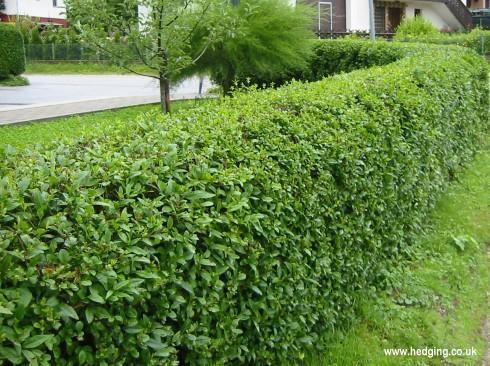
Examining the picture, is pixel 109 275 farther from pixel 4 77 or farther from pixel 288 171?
pixel 4 77

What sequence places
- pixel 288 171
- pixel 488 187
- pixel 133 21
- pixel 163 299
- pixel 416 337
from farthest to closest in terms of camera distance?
1. pixel 133 21
2. pixel 488 187
3. pixel 416 337
4. pixel 288 171
5. pixel 163 299

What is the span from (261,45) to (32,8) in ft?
118

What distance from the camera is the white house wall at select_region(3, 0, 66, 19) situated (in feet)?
148

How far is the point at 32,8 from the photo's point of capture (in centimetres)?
4609

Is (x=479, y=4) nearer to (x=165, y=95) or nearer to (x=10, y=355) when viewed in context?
(x=165, y=95)

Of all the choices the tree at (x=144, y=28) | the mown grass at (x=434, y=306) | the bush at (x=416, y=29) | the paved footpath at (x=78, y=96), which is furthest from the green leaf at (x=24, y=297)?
the bush at (x=416, y=29)

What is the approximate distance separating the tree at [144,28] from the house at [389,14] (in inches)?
946

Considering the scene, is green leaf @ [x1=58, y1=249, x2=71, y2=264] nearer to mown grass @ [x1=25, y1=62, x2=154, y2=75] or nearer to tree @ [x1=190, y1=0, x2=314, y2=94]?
tree @ [x1=190, y1=0, x2=314, y2=94]

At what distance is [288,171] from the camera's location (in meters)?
3.53

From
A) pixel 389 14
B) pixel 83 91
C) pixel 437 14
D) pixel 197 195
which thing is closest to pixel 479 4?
pixel 437 14

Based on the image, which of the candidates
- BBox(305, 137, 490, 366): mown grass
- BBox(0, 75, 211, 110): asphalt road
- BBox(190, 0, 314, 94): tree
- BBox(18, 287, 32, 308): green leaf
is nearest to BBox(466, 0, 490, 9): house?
BBox(0, 75, 211, 110): asphalt road

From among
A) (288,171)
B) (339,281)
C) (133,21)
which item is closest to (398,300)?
(339,281)

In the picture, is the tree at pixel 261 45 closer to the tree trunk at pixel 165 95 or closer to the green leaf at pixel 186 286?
the tree trunk at pixel 165 95

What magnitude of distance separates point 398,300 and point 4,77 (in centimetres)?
2228
